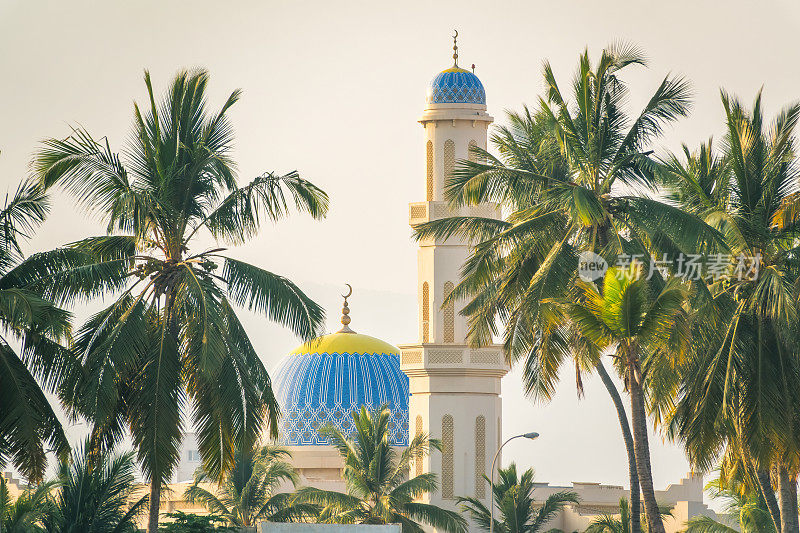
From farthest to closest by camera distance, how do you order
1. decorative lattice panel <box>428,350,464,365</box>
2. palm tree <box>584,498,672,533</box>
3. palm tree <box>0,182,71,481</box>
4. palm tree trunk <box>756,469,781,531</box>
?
decorative lattice panel <box>428,350,464,365</box> < palm tree <box>584,498,672,533</box> < palm tree trunk <box>756,469,781,531</box> < palm tree <box>0,182,71,481</box>

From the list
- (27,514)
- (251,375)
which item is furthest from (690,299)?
(27,514)

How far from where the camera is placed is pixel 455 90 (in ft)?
154

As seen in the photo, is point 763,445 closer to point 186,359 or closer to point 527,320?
point 527,320

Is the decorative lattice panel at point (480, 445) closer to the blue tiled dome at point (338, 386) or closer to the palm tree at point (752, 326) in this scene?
the blue tiled dome at point (338, 386)

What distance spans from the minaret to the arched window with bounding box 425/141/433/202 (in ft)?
0.11

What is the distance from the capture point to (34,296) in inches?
867

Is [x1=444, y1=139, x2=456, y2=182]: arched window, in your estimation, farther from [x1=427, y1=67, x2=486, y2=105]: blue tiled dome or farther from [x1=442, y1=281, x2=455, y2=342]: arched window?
[x1=442, y1=281, x2=455, y2=342]: arched window

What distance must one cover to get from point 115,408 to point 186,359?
4.80ft

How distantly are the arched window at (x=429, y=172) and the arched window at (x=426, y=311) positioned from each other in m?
2.85

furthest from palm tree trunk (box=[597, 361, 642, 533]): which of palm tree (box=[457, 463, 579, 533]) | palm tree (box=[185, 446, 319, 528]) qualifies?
palm tree (box=[185, 446, 319, 528])

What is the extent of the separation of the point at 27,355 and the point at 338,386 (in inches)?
1374

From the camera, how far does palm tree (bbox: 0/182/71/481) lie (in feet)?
72.0

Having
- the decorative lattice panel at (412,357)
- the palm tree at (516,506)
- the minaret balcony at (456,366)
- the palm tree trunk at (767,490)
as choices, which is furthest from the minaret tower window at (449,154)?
the palm tree trunk at (767,490)

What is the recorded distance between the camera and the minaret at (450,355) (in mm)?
46344
